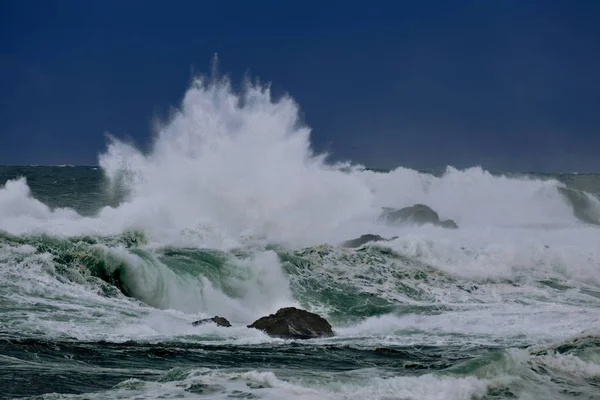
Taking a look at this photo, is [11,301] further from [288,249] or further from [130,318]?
[288,249]

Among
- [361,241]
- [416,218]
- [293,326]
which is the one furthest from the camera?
[416,218]

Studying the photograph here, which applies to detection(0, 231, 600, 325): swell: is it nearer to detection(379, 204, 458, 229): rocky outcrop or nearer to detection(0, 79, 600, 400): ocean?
detection(0, 79, 600, 400): ocean

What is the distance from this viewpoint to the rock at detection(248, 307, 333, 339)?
46.4 feet

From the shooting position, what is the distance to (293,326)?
14.3m

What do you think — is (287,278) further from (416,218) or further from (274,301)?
(416,218)

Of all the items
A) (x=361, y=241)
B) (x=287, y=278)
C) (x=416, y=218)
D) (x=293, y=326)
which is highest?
(x=416, y=218)

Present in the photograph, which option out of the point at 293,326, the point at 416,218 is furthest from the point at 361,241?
the point at 293,326


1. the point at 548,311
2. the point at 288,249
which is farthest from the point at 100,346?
the point at 288,249

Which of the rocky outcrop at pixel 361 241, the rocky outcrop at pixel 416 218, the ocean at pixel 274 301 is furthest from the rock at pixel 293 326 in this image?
the rocky outcrop at pixel 416 218

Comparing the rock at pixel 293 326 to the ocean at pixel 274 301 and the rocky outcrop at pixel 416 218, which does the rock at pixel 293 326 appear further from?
the rocky outcrop at pixel 416 218

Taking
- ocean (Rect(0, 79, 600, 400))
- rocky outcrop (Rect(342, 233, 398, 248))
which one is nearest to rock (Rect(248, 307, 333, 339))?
ocean (Rect(0, 79, 600, 400))

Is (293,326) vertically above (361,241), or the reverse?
(361,241)

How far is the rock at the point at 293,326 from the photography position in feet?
46.4

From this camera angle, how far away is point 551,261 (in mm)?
27578
